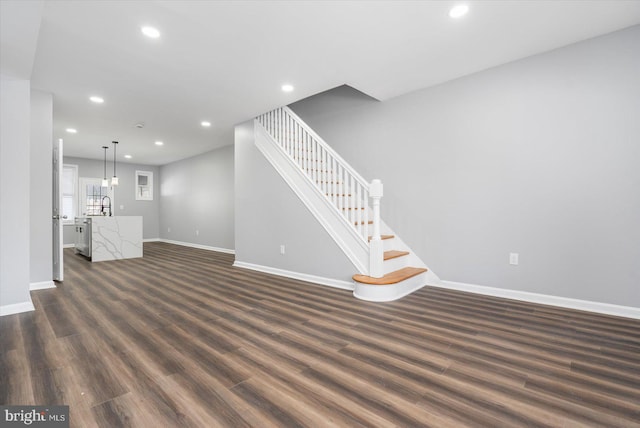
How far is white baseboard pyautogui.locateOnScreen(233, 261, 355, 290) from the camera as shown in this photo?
3742 mm

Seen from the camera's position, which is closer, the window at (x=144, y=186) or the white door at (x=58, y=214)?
the white door at (x=58, y=214)

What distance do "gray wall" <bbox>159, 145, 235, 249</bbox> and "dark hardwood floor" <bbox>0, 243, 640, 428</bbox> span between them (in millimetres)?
4186

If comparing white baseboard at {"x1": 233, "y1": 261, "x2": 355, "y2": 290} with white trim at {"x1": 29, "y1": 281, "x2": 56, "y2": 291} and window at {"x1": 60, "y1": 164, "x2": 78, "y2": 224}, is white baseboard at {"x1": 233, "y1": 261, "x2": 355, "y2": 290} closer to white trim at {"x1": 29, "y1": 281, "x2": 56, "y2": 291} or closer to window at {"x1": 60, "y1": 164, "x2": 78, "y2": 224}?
white trim at {"x1": 29, "y1": 281, "x2": 56, "y2": 291}

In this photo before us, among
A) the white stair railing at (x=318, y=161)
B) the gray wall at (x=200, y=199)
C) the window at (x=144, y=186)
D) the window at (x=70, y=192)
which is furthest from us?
the window at (x=144, y=186)

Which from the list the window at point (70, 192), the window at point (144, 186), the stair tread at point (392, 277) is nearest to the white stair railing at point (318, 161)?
the stair tread at point (392, 277)

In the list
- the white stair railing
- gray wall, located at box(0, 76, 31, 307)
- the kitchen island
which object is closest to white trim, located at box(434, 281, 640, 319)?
the white stair railing

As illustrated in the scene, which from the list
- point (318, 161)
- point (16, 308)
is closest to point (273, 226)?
point (318, 161)

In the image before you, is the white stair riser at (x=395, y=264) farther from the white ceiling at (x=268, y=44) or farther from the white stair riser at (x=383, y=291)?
the white ceiling at (x=268, y=44)

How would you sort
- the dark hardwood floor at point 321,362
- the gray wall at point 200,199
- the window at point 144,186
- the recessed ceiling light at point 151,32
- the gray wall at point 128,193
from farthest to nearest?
the window at point 144,186
the gray wall at point 128,193
the gray wall at point 200,199
the recessed ceiling light at point 151,32
the dark hardwood floor at point 321,362

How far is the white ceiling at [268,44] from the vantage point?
2361mm

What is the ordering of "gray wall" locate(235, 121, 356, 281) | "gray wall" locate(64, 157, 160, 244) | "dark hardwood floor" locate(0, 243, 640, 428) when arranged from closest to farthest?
"dark hardwood floor" locate(0, 243, 640, 428) → "gray wall" locate(235, 121, 356, 281) → "gray wall" locate(64, 157, 160, 244)

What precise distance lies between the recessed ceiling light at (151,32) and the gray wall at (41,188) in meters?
2.24

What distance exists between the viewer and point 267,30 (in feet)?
8.64

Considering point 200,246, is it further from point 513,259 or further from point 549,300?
point 549,300
